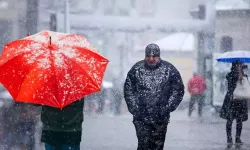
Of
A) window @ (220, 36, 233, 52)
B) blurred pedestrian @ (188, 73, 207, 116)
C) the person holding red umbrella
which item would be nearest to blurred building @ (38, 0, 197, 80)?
window @ (220, 36, 233, 52)

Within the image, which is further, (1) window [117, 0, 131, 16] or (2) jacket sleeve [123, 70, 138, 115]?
(1) window [117, 0, 131, 16]

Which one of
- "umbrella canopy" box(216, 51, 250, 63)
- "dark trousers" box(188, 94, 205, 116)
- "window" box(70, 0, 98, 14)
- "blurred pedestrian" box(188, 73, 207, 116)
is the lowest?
"dark trousers" box(188, 94, 205, 116)

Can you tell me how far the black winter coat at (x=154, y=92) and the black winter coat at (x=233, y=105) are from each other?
14.5 ft

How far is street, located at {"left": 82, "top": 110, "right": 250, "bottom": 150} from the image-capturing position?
10.5 metres

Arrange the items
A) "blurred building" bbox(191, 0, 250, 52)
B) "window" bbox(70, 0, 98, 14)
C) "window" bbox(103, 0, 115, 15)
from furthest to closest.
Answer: "window" bbox(103, 0, 115, 15) → "window" bbox(70, 0, 98, 14) → "blurred building" bbox(191, 0, 250, 52)

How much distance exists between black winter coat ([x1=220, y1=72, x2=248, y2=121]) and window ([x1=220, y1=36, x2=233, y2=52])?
31570mm

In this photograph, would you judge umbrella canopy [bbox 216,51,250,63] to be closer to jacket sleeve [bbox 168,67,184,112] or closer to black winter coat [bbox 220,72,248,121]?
black winter coat [bbox 220,72,248,121]

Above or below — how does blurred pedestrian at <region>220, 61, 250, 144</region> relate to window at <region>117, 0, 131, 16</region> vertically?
above

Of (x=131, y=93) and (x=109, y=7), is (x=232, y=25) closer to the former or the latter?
(x=109, y=7)

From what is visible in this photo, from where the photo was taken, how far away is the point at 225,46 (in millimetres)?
42219

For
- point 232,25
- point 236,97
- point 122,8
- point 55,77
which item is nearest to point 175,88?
point 55,77

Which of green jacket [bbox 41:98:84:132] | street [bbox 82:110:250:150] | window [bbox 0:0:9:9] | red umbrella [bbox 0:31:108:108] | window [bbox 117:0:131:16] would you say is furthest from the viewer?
window [bbox 117:0:131:16]

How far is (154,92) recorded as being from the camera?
635 cm

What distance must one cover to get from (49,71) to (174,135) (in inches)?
301
